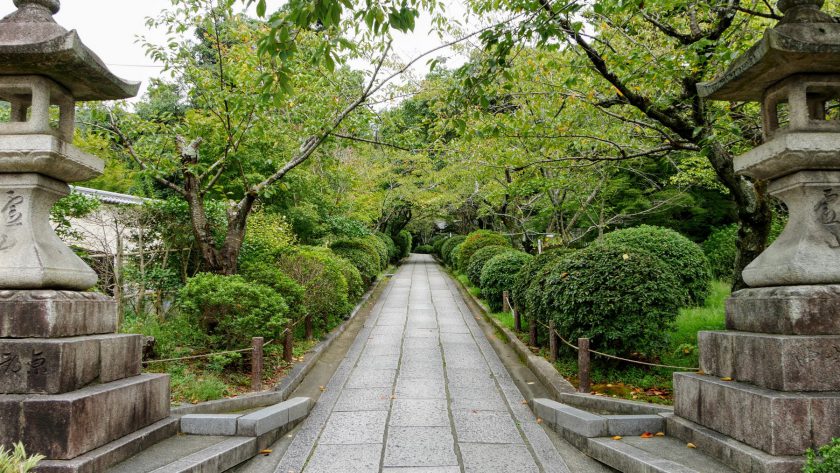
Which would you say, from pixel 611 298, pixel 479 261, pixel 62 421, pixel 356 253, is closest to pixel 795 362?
pixel 611 298

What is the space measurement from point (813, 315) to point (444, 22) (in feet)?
18.3

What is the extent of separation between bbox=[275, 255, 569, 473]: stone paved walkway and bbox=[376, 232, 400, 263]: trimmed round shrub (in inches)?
755

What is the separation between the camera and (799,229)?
13.3 ft

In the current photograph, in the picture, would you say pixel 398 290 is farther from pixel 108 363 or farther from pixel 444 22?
pixel 108 363

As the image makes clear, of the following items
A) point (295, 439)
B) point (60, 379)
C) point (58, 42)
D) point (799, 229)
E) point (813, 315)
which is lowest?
point (295, 439)

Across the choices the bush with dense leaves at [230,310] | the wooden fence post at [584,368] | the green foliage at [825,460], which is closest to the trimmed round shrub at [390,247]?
the bush with dense leaves at [230,310]

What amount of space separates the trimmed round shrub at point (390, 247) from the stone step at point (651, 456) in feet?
79.0

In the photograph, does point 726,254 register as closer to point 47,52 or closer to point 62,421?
point 62,421

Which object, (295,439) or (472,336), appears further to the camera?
(472,336)

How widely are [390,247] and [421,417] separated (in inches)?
989

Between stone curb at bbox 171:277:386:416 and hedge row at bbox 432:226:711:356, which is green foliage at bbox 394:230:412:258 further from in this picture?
hedge row at bbox 432:226:711:356

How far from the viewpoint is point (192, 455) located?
170 inches

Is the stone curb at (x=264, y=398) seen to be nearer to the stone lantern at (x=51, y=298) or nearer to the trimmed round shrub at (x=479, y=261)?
the stone lantern at (x=51, y=298)

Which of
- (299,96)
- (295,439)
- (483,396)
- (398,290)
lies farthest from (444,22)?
(398,290)
